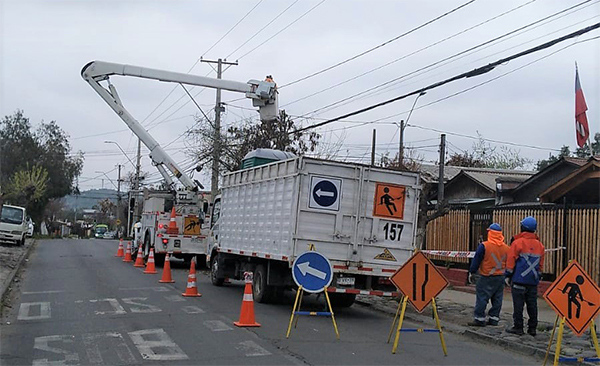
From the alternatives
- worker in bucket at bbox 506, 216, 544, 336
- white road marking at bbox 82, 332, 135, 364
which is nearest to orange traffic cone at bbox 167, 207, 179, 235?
white road marking at bbox 82, 332, 135, 364

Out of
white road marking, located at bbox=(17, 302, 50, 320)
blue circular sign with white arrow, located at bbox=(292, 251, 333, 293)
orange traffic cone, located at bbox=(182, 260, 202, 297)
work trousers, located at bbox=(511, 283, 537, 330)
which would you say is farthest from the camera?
orange traffic cone, located at bbox=(182, 260, 202, 297)

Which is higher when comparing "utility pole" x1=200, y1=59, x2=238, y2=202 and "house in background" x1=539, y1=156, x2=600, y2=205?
"utility pole" x1=200, y1=59, x2=238, y2=202

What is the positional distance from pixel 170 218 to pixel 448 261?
387 inches

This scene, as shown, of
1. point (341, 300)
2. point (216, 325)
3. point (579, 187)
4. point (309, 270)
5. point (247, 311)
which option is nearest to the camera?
point (309, 270)

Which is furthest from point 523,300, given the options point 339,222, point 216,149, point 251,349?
point 216,149

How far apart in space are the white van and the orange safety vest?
87.9ft

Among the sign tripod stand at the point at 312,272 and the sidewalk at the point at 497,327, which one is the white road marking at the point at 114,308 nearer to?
the sign tripod stand at the point at 312,272

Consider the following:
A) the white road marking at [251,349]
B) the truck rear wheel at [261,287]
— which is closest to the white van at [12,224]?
the truck rear wheel at [261,287]

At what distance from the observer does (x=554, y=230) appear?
1714 centimetres

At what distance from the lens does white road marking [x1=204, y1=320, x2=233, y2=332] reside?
11.5 metres

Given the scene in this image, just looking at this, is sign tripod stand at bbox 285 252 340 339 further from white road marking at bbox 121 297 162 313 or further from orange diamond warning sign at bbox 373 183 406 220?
white road marking at bbox 121 297 162 313

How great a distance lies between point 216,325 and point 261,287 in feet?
11.0

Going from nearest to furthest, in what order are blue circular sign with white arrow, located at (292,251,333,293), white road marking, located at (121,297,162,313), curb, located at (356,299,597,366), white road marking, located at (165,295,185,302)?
curb, located at (356,299,597,366) < blue circular sign with white arrow, located at (292,251,333,293) < white road marking, located at (121,297,162,313) < white road marking, located at (165,295,185,302)

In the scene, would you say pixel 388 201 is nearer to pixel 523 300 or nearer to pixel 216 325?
pixel 523 300
